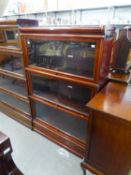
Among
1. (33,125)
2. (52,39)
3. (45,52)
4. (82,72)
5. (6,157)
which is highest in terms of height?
(52,39)

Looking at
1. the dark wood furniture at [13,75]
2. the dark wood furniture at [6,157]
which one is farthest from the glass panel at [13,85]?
the dark wood furniture at [6,157]

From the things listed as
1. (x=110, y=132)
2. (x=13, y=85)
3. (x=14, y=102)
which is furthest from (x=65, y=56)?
(x=14, y=102)

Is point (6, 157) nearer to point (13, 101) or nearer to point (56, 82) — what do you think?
point (56, 82)

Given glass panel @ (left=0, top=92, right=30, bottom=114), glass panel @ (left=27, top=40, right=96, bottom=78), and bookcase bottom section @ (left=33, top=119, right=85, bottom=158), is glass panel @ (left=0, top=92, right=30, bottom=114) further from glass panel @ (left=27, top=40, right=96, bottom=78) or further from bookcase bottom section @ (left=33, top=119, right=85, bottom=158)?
glass panel @ (left=27, top=40, right=96, bottom=78)

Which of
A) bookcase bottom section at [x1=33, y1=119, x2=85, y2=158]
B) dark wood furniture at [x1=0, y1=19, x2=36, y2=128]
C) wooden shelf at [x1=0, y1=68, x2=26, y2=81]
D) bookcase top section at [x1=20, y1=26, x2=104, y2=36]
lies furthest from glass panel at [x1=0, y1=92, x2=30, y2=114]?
bookcase top section at [x1=20, y1=26, x2=104, y2=36]

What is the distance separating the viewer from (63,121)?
1.74m

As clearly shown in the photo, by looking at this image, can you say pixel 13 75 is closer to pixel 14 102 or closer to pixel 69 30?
pixel 14 102

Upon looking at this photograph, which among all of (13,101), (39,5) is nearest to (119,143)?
(13,101)

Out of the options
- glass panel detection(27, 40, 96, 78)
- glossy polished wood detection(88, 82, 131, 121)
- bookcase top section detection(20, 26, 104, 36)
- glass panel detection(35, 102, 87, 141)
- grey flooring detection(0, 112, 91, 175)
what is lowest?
grey flooring detection(0, 112, 91, 175)

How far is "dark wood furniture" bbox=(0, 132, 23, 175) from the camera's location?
75 cm

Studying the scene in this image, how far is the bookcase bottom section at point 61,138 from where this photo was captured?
61.1 inches

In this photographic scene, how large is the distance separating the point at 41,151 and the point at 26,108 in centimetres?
64

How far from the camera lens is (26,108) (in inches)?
78.8

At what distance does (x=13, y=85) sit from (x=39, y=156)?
3.55 ft
